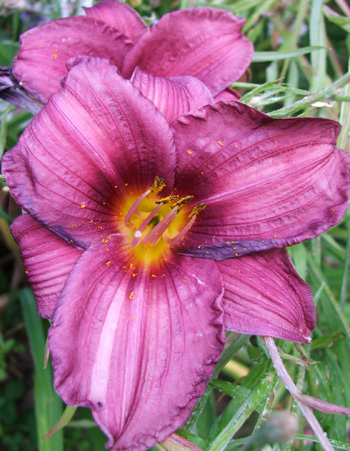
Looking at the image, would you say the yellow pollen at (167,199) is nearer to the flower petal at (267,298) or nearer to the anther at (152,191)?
the anther at (152,191)

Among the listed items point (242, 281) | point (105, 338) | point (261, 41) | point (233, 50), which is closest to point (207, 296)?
point (242, 281)

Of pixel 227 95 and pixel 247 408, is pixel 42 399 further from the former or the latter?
pixel 227 95

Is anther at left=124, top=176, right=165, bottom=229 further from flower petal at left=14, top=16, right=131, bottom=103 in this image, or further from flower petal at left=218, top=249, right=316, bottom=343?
flower petal at left=14, top=16, right=131, bottom=103

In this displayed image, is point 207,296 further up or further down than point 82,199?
further down

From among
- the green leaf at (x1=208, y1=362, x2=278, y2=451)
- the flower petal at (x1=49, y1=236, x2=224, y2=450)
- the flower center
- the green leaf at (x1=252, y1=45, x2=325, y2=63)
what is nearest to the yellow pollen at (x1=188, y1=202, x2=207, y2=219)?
the flower center

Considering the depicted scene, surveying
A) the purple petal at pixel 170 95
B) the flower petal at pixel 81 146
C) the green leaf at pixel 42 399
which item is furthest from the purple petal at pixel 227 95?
the green leaf at pixel 42 399

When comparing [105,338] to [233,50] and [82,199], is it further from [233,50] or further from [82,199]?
[233,50]

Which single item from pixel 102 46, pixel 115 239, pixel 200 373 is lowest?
pixel 200 373
